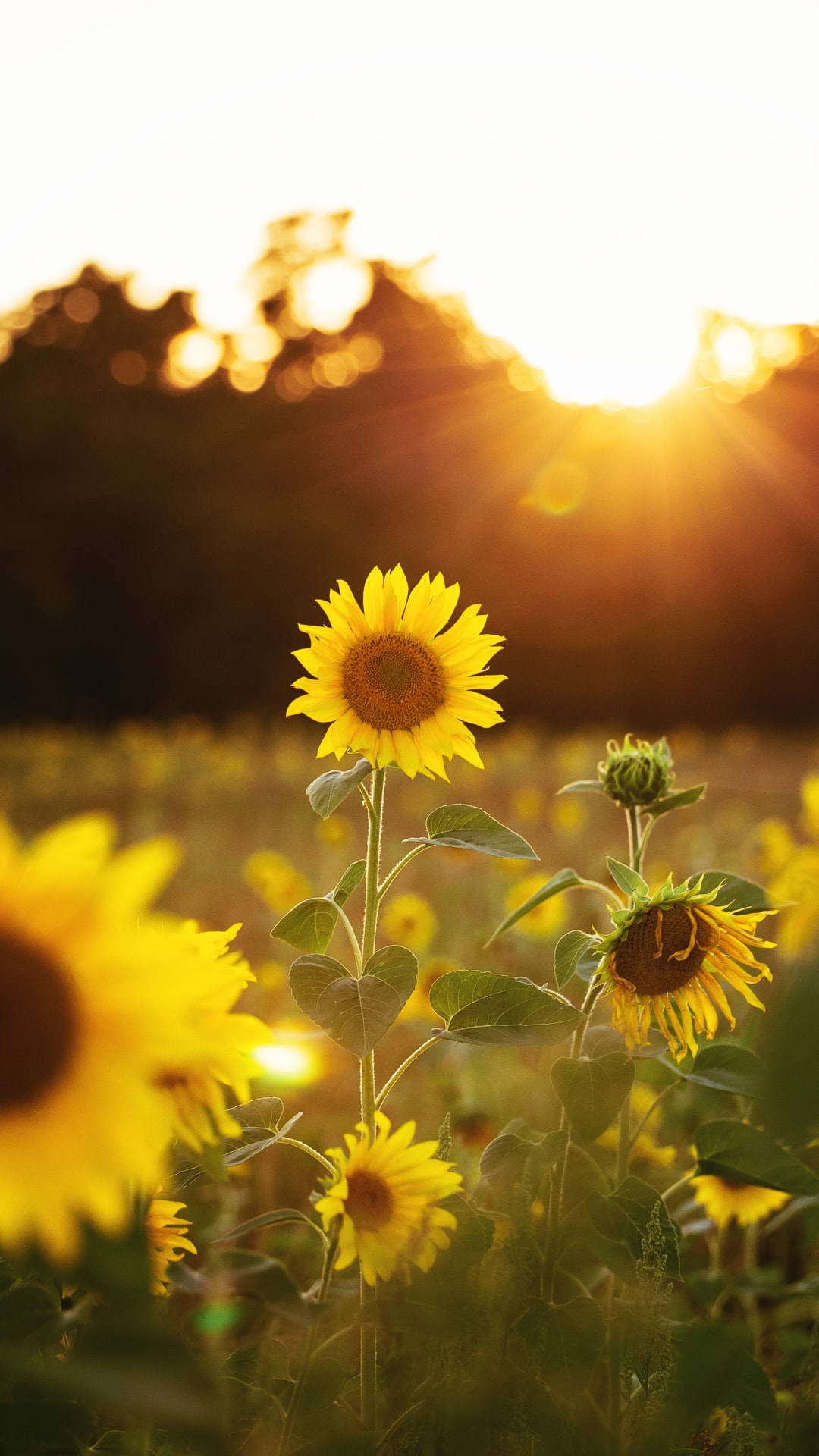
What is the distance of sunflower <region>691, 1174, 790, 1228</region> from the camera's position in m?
1.14

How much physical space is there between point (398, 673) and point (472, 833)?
0.63ft

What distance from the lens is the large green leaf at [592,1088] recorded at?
744mm

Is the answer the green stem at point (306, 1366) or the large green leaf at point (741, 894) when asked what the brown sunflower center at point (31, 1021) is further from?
the large green leaf at point (741, 894)

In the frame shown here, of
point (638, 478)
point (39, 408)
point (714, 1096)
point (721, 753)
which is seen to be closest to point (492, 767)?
point (721, 753)

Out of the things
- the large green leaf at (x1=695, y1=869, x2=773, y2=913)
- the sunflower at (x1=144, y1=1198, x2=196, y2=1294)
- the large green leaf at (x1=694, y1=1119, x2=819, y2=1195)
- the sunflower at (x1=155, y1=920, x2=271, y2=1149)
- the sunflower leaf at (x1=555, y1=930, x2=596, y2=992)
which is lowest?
the sunflower at (x1=144, y1=1198, x2=196, y2=1294)

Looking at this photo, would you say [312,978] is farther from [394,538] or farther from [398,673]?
[394,538]

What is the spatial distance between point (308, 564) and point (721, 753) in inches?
256

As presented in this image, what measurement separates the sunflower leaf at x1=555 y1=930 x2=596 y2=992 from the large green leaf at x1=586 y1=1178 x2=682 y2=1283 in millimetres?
158

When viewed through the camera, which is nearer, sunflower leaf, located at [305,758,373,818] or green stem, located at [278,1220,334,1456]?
green stem, located at [278,1220,334,1456]

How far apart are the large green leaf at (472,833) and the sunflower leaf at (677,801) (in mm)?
173

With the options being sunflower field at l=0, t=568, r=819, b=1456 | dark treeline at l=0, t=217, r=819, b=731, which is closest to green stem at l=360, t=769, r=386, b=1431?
sunflower field at l=0, t=568, r=819, b=1456

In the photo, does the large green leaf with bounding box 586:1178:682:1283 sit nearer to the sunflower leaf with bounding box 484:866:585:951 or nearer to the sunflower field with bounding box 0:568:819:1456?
the sunflower field with bounding box 0:568:819:1456

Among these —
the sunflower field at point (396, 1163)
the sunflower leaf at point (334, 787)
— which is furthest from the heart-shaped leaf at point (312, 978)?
the sunflower leaf at point (334, 787)

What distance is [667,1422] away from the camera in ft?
1.74
